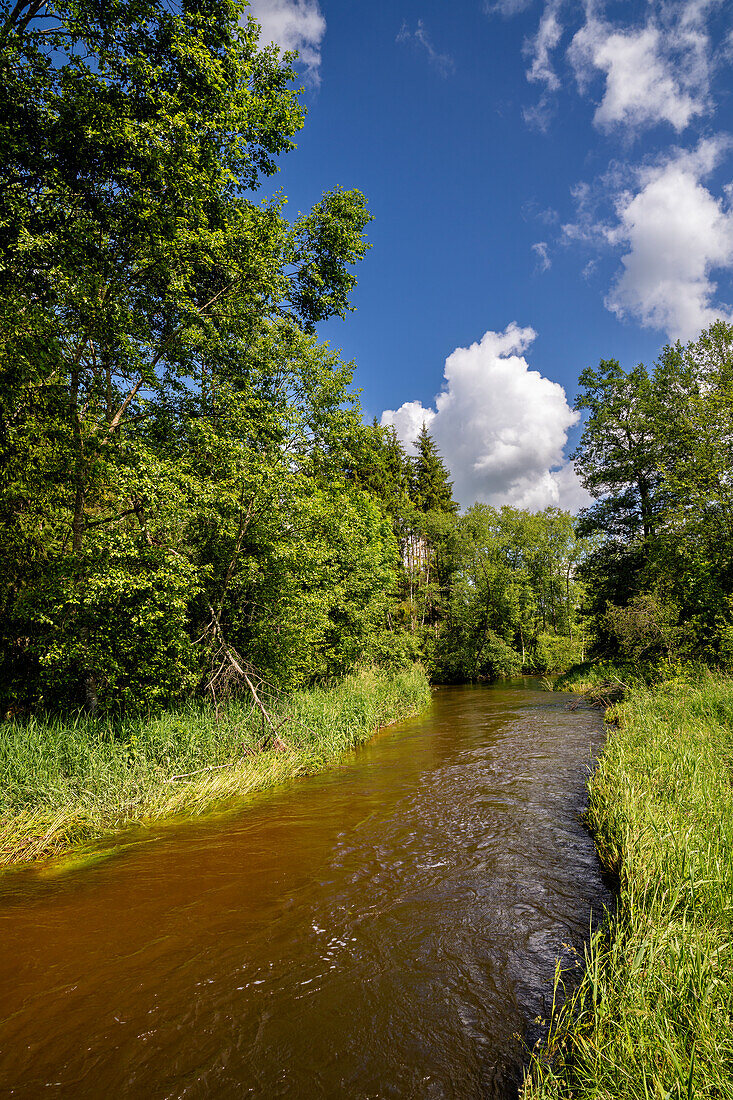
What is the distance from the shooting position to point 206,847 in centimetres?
728

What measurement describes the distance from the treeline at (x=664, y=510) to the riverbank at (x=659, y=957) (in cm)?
903

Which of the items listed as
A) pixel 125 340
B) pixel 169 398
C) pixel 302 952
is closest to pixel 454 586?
pixel 169 398

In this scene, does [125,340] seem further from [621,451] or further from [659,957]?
[621,451]

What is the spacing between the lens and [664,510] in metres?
17.9

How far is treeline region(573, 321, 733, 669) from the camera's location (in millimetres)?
15148

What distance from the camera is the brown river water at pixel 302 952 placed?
135 inches

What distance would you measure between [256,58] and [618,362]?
→ 22.9 metres

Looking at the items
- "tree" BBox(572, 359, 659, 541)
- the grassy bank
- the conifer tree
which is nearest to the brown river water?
the grassy bank

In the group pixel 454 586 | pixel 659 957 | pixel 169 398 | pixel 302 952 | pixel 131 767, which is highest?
pixel 169 398

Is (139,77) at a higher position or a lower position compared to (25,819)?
higher

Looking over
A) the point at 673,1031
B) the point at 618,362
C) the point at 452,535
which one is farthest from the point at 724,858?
the point at 452,535

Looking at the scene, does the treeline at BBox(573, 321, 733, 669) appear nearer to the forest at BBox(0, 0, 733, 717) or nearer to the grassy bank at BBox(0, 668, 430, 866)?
the forest at BBox(0, 0, 733, 717)

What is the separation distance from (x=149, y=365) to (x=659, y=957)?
41.1ft

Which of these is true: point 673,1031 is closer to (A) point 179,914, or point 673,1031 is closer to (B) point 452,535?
(A) point 179,914
